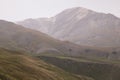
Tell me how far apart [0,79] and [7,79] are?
7670 mm

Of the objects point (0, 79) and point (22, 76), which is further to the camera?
point (22, 76)

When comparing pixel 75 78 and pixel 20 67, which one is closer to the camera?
pixel 20 67

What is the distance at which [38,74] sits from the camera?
129m

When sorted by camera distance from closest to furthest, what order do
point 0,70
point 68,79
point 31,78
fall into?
Result: point 0,70, point 31,78, point 68,79

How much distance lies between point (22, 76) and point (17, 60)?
36.1 meters

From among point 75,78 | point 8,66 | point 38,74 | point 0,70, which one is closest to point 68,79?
point 75,78

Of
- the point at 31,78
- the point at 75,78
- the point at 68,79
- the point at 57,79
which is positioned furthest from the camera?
the point at 75,78

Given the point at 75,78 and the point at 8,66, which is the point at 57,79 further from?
the point at 75,78

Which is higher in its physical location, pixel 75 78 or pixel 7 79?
pixel 7 79

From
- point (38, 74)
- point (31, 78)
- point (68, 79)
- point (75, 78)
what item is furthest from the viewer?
point (75, 78)

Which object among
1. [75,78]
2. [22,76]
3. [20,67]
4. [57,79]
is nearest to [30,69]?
[20,67]

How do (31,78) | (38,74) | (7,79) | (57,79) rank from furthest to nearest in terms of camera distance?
1. (57,79)
2. (38,74)
3. (31,78)
4. (7,79)

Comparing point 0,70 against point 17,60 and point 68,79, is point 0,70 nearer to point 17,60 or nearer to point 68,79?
point 17,60

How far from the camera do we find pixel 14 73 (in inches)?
→ 4360
